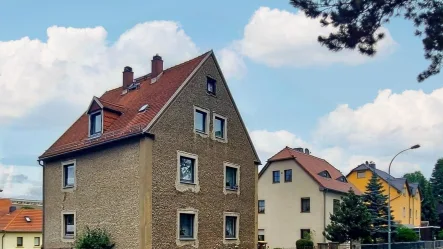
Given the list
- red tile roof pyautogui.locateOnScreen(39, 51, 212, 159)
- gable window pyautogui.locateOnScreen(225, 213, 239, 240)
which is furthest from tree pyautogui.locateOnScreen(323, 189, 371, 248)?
red tile roof pyautogui.locateOnScreen(39, 51, 212, 159)

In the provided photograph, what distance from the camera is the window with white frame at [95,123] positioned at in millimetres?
27562

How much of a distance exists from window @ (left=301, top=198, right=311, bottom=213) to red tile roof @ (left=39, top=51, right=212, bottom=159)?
63.6 feet

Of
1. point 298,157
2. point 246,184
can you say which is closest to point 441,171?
point 298,157

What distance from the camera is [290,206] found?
44.9 meters

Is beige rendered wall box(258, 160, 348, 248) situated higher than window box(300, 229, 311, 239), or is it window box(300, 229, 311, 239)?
beige rendered wall box(258, 160, 348, 248)

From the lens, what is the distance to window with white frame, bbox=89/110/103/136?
2756 cm

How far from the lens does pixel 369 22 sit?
43.6 feet

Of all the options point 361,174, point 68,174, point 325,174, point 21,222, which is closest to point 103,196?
point 68,174

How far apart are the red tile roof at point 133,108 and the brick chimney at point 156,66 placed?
1.52 feet

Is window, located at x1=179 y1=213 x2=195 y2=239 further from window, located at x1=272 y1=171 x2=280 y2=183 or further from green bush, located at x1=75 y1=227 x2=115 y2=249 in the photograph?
window, located at x1=272 y1=171 x2=280 y2=183

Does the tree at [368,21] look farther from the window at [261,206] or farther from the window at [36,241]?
the window at [36,241]

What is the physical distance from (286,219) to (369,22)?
33717mm

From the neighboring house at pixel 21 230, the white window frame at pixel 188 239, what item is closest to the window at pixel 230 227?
the white window frame at pixel 188 239

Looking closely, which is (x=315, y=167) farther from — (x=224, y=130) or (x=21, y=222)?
(x=21, y=222)
